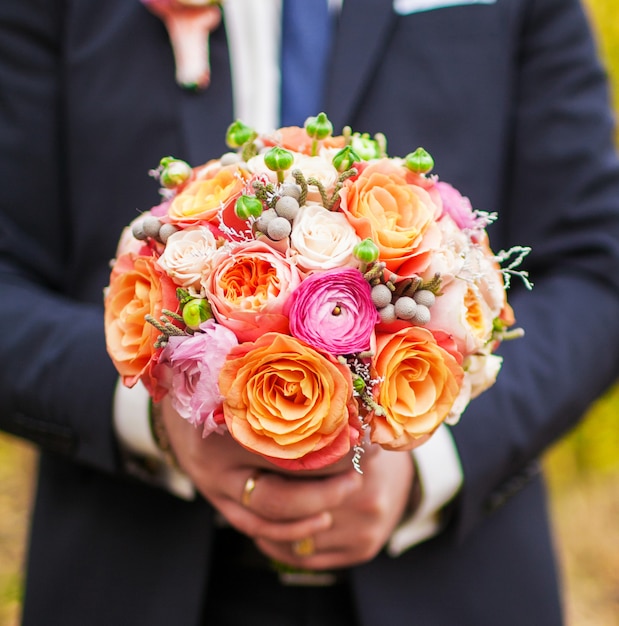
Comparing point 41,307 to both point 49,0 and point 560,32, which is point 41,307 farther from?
point 560,32

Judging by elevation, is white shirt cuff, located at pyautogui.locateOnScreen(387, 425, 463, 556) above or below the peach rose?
below

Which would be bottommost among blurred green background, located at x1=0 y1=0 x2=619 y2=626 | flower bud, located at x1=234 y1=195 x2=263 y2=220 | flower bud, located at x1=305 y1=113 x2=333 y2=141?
blurred green background, located at x1=0 y1=0 x2=619 y2=626

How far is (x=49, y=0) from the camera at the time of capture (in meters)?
1.27

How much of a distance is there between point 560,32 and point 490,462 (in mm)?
830

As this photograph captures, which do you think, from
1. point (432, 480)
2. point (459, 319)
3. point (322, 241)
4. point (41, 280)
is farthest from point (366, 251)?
point (41, 280)

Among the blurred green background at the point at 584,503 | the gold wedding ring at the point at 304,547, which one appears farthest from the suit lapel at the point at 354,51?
the blurred green background at the point at 584,503

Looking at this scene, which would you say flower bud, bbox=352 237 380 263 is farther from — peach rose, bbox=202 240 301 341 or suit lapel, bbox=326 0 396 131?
suit lapel, bbox=326 0 396 131

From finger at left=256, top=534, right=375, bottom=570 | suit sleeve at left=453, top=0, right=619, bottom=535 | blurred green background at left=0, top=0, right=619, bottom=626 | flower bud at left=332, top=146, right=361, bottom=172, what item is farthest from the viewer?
blurred green background at left=0, top=0, right=619, bottom=626

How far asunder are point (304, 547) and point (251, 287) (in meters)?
0.51

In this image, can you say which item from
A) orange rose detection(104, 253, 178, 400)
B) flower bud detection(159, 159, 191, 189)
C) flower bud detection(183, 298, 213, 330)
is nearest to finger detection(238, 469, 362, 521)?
orange rose detection(104, 253, 178, 400)

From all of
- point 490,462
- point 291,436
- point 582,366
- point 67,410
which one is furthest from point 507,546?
point 67,410

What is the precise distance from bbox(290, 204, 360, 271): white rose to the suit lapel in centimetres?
48

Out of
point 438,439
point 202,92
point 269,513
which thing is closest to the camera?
point 269,513

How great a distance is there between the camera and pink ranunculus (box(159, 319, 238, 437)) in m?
0.75
